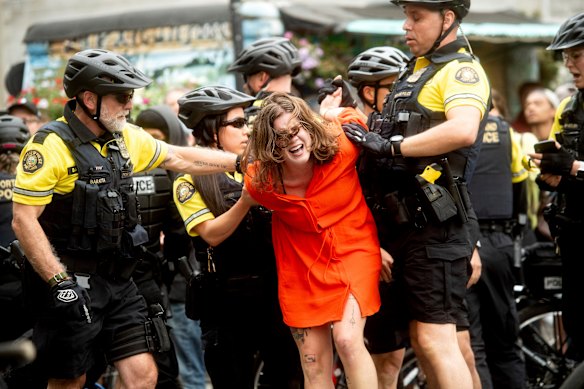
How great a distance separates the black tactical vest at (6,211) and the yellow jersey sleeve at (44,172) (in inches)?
60.3

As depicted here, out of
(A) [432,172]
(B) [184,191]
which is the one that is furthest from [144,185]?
(A) [432,172]

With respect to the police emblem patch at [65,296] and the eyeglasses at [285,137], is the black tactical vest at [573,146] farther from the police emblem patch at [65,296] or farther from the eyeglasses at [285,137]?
the police emblem patch at [65,296]

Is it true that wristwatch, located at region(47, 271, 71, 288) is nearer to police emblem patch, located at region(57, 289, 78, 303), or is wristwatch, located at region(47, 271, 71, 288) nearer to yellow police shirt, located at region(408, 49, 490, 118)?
police emblem patch, located at region(57, 289, 78, 303)

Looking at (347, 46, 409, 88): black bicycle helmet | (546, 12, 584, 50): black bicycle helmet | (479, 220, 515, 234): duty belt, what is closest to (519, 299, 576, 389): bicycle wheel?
(479, 220, 515, 234): duty belt

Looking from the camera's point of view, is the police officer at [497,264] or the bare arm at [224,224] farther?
the police officer at [497,264]

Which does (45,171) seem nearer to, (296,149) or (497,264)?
(296,149)

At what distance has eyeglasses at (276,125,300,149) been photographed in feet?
17.5

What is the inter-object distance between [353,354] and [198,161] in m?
1.46

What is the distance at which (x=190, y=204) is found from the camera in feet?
19.9

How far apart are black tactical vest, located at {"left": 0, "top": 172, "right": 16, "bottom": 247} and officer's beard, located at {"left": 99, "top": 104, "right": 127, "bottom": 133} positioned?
1591 millimetres

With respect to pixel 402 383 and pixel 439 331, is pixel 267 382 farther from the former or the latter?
pixel 439 331

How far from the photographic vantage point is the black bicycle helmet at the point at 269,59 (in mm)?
7113

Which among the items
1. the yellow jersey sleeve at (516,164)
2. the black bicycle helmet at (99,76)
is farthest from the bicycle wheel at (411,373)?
the black bicycle helmet at (99,76)

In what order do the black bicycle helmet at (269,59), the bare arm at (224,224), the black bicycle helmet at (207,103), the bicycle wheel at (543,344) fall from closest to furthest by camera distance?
the bare arm at (224,224)
the black bicycle helmet at (207,103)
the black bicycle helmet at (269,59)
the bicycle wheel at (543,344)
